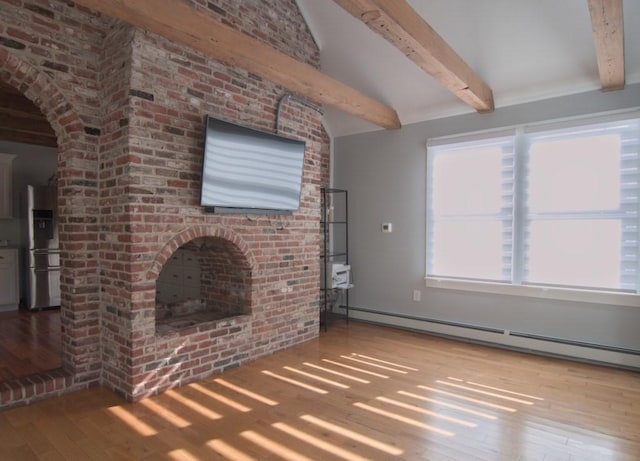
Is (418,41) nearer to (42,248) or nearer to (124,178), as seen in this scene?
(124,178)

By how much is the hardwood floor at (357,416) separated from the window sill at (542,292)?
0.60 meters

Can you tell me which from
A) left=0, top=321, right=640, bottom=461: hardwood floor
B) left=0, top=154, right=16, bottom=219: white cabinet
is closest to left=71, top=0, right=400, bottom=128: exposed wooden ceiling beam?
left=0, top=321, right=640, bottom=461: hardwood floor

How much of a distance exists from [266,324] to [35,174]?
508cm

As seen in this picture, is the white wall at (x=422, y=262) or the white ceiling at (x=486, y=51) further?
the white wall at (x=422, y=262)

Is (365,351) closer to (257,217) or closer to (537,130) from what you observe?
(257,217)

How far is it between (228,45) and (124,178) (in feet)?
3.98

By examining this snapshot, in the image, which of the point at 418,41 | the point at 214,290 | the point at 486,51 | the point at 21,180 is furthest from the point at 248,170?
the point at 21,180

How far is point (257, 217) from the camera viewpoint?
347cm

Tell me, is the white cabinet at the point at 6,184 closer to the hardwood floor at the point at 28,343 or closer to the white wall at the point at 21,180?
the white wall at the point at 21,180

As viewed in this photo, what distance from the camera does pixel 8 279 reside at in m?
5.34

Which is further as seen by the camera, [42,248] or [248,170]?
[42,248]

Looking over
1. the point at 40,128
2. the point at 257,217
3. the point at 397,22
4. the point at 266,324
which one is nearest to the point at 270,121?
the point at 257,217

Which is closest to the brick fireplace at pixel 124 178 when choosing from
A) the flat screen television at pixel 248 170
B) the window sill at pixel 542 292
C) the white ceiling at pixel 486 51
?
the flat screen television at pixel 248 170

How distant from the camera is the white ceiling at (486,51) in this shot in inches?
122
